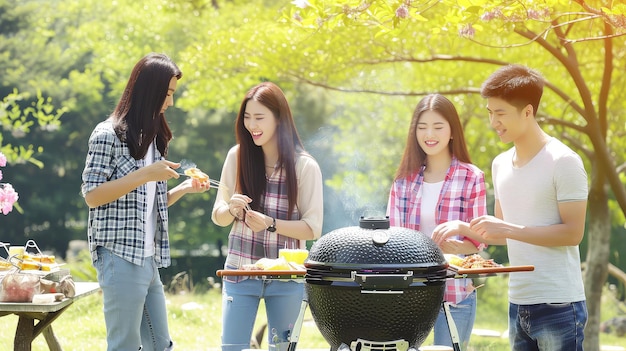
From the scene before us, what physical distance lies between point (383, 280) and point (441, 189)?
A: 3.21 feet

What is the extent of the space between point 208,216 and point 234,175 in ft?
45.9

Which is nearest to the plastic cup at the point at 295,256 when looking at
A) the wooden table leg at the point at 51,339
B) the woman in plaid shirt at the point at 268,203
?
the woman in plaid shirt at the point at 268,203

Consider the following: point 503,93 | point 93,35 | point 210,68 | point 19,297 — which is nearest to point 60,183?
point 93,35

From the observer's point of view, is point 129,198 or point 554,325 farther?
point 129,198

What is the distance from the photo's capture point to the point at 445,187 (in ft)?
10.9

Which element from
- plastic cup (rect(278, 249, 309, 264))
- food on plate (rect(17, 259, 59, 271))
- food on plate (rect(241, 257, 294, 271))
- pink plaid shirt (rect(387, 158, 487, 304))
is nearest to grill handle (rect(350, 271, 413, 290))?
food on plate (rect(241, 257, 294, 271))

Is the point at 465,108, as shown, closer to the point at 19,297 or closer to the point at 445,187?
the point at 445,187

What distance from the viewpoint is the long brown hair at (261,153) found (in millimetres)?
3430

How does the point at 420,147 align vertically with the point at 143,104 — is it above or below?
below

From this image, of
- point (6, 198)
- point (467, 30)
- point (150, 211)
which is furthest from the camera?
point (6, 198)

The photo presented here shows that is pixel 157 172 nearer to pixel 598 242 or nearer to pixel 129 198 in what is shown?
pixel 129 198

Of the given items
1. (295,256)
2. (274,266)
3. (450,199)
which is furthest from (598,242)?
(274,266)

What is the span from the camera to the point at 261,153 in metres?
3.52

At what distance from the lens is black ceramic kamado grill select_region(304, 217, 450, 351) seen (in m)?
2.49
